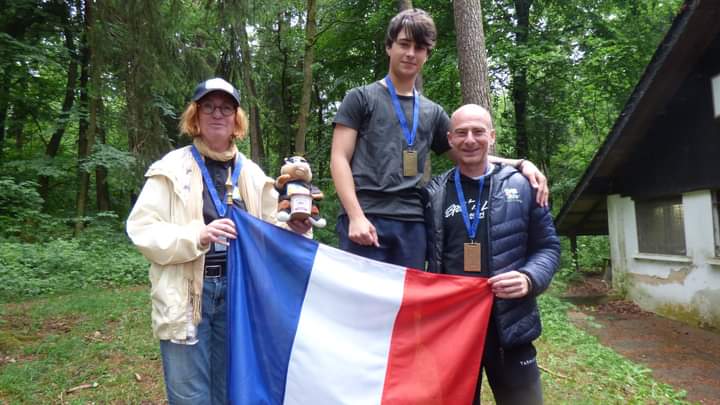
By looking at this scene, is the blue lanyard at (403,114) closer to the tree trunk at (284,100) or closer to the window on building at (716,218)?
the window on building at (716,218)

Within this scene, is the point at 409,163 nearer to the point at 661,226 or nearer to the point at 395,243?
the point at 395,243

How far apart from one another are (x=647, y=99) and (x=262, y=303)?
8.70 metres

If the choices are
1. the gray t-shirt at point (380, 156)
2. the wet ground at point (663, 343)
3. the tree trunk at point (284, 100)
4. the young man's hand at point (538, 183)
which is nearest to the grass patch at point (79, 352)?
the gray t-shirt at point (380, 156)

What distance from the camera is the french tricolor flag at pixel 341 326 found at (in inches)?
87.6

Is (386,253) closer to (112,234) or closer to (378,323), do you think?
(378,323)

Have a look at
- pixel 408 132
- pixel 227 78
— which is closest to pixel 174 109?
pixel 227 78

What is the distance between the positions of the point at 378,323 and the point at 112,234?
1148 cm

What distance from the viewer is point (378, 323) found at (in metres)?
2.37

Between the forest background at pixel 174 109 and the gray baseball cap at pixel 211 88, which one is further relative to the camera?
the forest background at pixel 174 109

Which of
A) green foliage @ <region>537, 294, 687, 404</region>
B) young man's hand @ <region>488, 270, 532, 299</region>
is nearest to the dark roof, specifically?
green foliage @ <region>537, 294, 687, 404</region>

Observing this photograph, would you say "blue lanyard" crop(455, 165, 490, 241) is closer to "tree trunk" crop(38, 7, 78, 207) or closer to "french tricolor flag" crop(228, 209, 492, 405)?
"french tricolor flag" crop(228, 209, 492, 405)

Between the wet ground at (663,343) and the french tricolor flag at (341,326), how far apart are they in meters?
4.81

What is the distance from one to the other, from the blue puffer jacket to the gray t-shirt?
15.6 inches

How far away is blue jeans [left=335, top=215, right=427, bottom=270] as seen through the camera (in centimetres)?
238
